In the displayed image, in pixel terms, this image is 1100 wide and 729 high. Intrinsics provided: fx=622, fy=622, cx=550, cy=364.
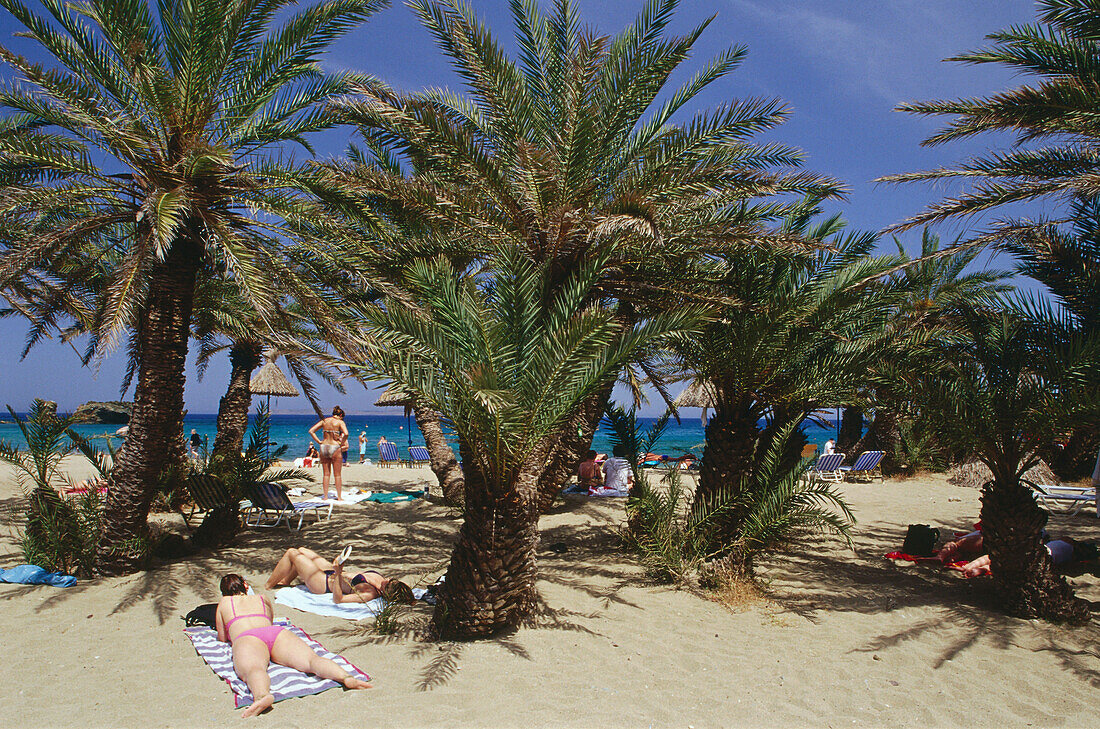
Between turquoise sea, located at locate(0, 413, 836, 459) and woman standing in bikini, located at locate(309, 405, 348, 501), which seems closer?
woman standing in bikini, located at locate(309, 405, 348, 501)

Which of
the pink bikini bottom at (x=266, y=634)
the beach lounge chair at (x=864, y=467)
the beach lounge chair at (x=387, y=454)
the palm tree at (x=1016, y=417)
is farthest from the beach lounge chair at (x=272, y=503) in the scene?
the beach lounge chair at (x=864, y=467)

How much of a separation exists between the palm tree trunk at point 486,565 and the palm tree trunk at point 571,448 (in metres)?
2.40

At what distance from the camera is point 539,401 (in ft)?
15.2

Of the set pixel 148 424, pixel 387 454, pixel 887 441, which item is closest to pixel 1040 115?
pixel 148 424

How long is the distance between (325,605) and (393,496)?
6233 millimetres

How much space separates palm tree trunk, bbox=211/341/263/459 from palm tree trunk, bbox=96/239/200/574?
569 centimetres

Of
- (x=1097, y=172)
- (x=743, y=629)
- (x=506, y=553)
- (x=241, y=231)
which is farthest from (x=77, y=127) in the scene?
(x=1097, y=172)

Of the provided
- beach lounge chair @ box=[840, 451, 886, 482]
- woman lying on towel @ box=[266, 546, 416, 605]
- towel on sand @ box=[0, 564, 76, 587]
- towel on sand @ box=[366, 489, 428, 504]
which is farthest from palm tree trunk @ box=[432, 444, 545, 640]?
beach lounge chair @ box=[840, 451, 886, 482]

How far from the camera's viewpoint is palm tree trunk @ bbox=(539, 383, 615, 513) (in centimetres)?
744

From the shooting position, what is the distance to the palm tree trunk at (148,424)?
611 centimetres

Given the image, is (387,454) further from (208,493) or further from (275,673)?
(275,673)

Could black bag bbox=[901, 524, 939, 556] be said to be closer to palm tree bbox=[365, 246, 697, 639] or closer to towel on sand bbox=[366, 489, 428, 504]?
palm tree bbox=[365, 246, 697, 639]

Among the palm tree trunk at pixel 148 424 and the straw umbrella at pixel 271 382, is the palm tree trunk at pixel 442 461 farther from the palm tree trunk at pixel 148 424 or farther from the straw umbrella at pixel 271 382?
the straw umbrella at pixel 271 382

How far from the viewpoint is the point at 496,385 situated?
14.3 feet
